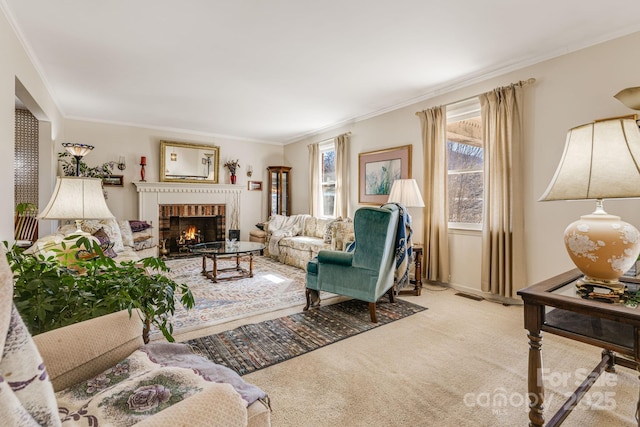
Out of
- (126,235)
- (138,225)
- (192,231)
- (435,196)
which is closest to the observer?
(435,196)

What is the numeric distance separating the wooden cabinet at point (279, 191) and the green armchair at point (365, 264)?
162 inches

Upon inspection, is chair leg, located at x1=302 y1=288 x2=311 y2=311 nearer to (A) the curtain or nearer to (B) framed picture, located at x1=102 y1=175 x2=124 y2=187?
(A) the curtain

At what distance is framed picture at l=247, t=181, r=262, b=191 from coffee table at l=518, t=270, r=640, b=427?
20.8 ft

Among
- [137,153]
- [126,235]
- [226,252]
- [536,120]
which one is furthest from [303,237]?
[536,120]

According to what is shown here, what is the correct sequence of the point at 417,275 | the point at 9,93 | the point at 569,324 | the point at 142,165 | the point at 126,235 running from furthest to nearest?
the point at 142,165
the point at 126,235
the point at 417,275
the point at 9,93
the point at 569,324

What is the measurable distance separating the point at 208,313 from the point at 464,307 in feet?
8.52

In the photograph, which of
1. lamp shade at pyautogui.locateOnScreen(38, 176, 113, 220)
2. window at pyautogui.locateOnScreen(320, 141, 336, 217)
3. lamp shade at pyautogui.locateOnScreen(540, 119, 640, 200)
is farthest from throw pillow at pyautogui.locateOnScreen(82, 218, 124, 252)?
lamp shade at pyautogui.locateOnScreen(540, 119, 640, 200)

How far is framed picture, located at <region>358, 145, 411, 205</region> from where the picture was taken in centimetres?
442

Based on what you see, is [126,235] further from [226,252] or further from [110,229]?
[226,252]

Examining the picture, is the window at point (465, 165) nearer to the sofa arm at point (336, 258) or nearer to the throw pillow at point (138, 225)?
the sofa arm at point (336, 258)

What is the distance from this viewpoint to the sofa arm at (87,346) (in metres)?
1.02

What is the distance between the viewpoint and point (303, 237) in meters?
5.46

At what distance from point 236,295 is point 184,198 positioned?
3.56m

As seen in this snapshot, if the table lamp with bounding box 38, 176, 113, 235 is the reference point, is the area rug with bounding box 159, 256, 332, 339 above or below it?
below
